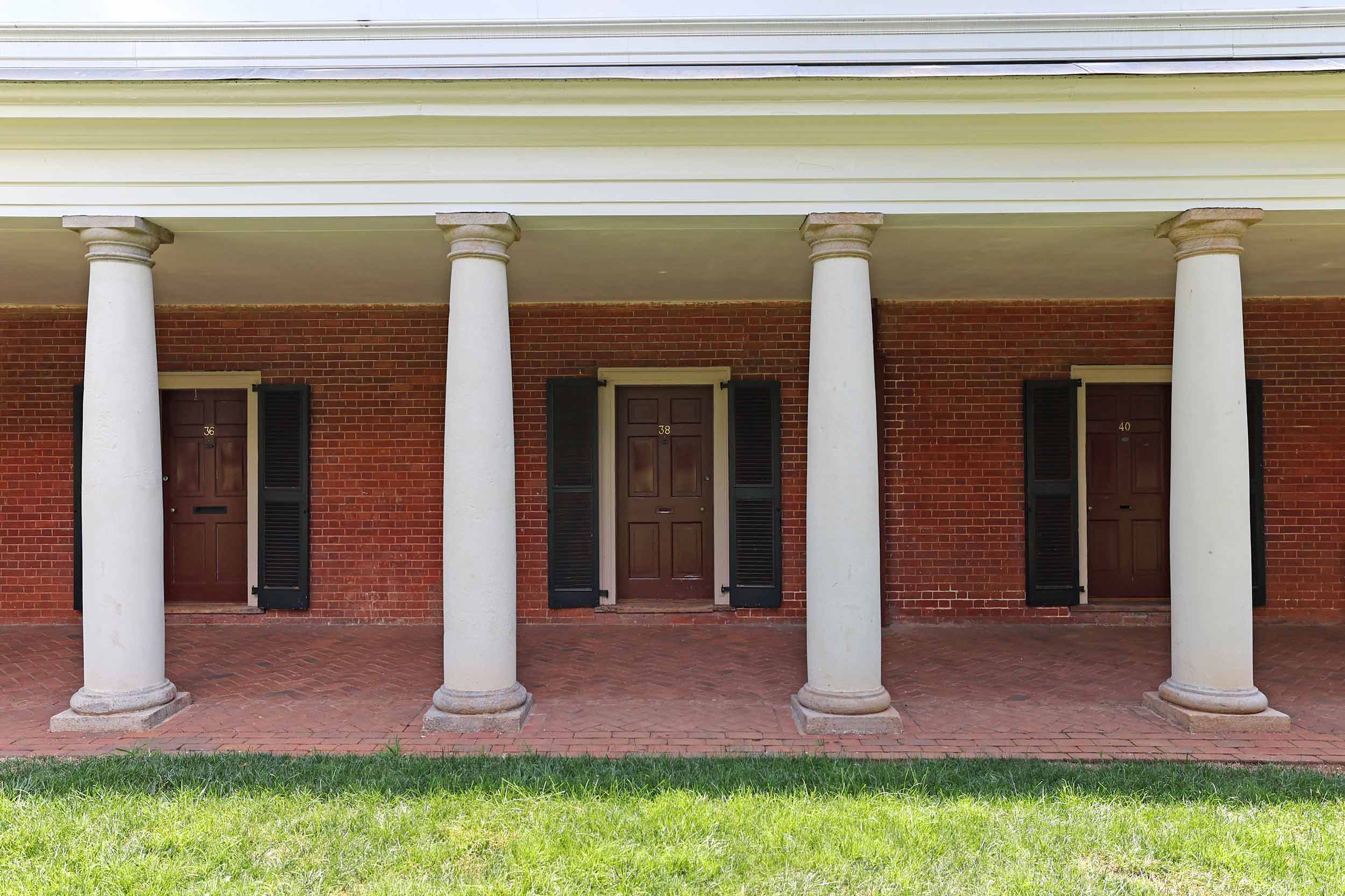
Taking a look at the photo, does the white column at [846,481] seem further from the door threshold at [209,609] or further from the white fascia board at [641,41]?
the door threshold at [209,609]

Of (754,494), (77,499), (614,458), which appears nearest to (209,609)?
(77,499)

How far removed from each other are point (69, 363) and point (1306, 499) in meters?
11.9

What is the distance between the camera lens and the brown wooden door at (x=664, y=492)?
7.85 meters

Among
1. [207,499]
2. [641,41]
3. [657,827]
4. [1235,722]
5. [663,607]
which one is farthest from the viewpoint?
[207,499]

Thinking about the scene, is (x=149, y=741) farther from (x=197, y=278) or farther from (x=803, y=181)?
(x=803, y=181)

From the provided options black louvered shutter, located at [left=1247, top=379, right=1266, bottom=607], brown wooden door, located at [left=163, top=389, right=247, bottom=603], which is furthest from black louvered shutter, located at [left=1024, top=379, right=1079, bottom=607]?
brown wooden door, located at [left=163, top=389, right=247, bottom=603]

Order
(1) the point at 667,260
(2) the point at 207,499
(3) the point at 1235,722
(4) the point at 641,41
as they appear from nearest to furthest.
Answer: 1. (3) the point at 1235,722
2. (4) the point at 641,41
3. (1) the point at 667,260
4. (2) the point at 207,499

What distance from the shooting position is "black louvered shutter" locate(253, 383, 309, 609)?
7.64 metres

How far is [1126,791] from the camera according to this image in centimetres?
387

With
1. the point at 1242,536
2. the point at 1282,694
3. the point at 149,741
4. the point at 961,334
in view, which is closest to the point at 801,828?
the point at 1242,536

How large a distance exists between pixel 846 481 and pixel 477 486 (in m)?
2.20

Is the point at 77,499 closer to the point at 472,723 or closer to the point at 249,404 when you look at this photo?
the point at 249,404

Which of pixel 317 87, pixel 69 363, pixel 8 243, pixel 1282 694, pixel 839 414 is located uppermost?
pixel 317 87

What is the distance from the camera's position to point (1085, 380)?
7.71 meters
